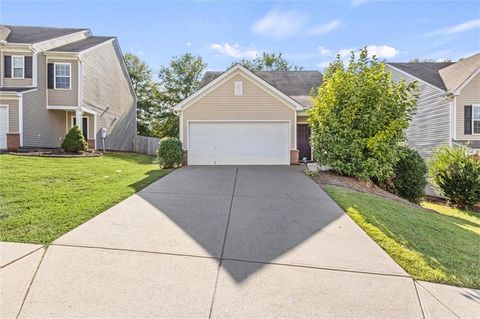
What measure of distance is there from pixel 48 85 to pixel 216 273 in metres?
17.3

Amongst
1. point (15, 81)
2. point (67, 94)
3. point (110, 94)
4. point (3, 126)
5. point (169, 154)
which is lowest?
point (169, 154)

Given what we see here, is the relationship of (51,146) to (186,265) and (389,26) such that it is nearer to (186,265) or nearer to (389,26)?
(186,265)

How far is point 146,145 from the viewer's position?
22.7m

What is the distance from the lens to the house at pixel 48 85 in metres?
14.2

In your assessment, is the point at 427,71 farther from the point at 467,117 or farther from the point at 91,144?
the point at 91,144

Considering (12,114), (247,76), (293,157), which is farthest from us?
(12,114)

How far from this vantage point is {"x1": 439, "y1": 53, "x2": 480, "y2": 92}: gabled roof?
45.9ft

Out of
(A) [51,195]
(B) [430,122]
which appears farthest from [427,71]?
(A) [51,195]

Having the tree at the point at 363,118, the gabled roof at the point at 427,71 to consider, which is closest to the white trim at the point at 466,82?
the gabled roof at the point at 427,71

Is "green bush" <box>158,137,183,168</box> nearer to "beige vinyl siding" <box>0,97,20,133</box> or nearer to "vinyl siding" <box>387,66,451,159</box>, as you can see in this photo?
"beige vinyl siding" <box>0,97,20,133</box>

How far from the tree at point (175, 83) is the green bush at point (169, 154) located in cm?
1919

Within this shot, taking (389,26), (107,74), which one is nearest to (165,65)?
(107,74)

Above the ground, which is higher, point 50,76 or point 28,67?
point 28,67

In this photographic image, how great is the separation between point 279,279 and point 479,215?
1026 cm
